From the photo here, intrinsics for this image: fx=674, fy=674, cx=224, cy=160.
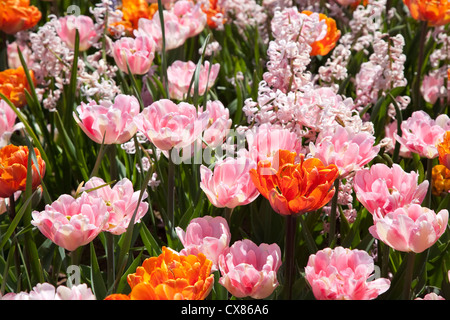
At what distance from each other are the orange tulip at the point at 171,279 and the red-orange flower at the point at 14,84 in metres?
1.23

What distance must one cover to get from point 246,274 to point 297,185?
0.17 m

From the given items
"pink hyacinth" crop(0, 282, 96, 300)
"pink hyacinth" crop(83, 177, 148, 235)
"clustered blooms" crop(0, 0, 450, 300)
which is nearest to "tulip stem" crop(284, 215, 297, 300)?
"clustered blooms" crop(0, 0, 450, 300)

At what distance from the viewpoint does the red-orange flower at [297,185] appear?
3.64 feet

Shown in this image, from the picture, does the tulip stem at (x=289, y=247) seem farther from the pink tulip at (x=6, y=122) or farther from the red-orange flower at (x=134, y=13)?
the red-orange flower at (x=134, y=13)

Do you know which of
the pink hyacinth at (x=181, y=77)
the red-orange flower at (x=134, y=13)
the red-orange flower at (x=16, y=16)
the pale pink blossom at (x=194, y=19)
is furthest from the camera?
the red-orange flower at (x=134, y=13)

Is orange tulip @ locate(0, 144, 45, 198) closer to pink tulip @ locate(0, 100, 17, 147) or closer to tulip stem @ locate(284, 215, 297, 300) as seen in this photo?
pink tulip @ locate(0, 100, 17, 147)

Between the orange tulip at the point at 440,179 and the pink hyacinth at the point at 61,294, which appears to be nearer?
the pink hyacinth at the point at 61,294

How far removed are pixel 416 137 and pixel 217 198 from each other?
0.49m

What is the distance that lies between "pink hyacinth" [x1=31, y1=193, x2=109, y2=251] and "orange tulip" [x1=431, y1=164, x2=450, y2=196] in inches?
35.4

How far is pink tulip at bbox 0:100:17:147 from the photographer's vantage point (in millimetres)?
1729

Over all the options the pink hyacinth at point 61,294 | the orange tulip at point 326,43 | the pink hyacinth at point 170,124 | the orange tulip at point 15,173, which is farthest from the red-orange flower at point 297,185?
the orange tulip at point 326,43

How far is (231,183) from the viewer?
4.10 ft

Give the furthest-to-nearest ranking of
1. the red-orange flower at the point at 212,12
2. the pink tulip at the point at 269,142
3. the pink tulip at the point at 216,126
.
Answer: the red-orange flower at the point at 212,12, the pink tulip at the point at 216,126, the pink tulip at the point at 269,142
